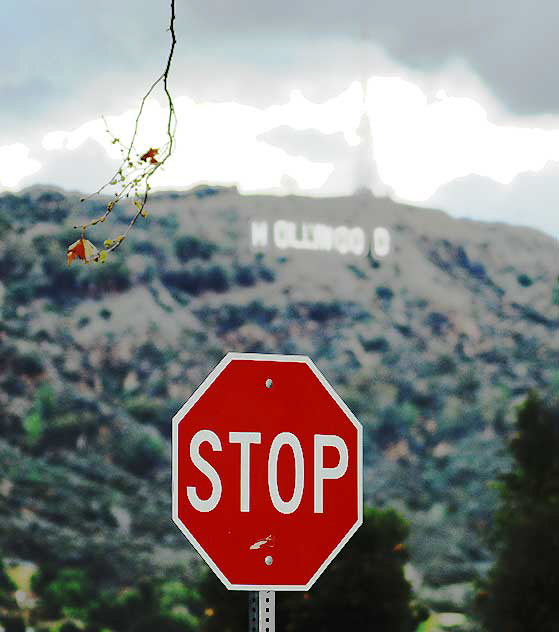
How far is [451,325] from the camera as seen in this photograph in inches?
1668

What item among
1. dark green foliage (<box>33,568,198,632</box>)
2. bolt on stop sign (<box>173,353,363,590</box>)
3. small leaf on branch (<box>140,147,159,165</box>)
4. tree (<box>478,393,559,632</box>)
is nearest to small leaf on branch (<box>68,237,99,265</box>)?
small leaf on branch (<box>140,147,159,165</box>)

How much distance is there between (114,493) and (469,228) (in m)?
14.1

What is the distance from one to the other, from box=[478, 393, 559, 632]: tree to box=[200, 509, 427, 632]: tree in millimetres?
1256

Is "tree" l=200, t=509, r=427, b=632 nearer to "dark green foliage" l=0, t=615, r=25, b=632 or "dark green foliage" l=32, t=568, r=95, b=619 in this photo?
"dark green foliage" l=0, t=615, r=25, b=632

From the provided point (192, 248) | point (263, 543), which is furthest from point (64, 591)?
point (263, 543)

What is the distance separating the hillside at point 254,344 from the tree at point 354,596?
16.4m

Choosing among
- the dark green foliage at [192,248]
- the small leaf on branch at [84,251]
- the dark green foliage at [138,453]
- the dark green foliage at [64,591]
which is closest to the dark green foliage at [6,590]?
the dark green foliage at [64,591]

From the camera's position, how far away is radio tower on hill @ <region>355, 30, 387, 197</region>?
40.2m

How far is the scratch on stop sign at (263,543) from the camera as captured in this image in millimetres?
3121

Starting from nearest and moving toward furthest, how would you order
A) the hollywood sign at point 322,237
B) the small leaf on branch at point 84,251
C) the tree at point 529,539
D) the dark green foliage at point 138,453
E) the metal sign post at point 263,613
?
the metal sign post at point 263,613 → the small leaf on branch at point 84,251 → the tree at point 529,539 → the dark green foliage at point 138,453 → the hollywood sign at point 322,237

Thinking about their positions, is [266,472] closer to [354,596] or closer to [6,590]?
[354,596]

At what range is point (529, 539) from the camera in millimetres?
19219

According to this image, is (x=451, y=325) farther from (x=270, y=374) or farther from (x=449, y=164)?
(x=270, y=374)

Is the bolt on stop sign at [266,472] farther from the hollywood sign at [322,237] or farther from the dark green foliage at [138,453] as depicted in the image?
the hollywood sign at [322,237]
